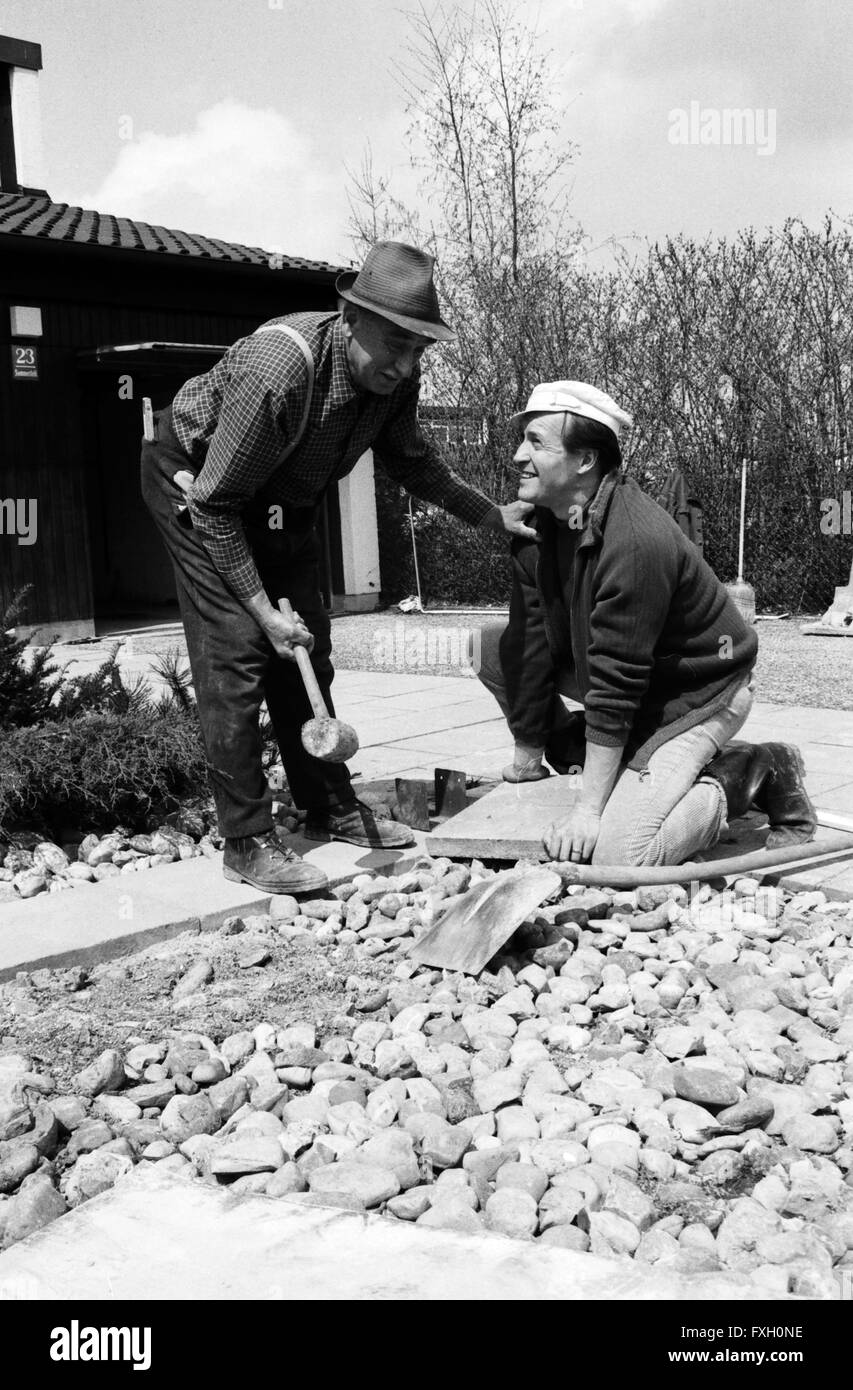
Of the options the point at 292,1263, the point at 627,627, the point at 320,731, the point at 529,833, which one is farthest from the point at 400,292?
the point at 292,1263

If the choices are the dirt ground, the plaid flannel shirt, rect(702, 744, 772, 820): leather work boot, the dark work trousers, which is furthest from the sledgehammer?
rect(702, 744, 772, 820): leather work boot

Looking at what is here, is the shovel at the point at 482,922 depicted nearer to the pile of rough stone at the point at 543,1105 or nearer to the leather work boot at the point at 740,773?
the pile of rough stone at the point at 543,1105

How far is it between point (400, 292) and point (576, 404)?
1.88 feet

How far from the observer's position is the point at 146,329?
13258 millimetres

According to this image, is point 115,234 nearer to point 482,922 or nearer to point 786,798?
point 786,798

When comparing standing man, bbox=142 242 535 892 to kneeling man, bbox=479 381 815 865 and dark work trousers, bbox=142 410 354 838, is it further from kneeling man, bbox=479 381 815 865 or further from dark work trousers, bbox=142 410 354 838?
kneeling man, bbox=479 381 815 865

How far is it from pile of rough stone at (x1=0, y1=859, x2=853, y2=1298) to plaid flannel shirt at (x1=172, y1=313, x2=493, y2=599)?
1296 millimetres

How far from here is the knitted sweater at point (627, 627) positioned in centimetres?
364

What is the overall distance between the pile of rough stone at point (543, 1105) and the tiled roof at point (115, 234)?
1037 cm

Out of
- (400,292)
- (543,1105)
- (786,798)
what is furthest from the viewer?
(786,798)

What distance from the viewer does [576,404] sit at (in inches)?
144

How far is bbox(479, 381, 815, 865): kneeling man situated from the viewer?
367 centimetres

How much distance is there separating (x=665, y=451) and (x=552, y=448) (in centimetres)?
931
